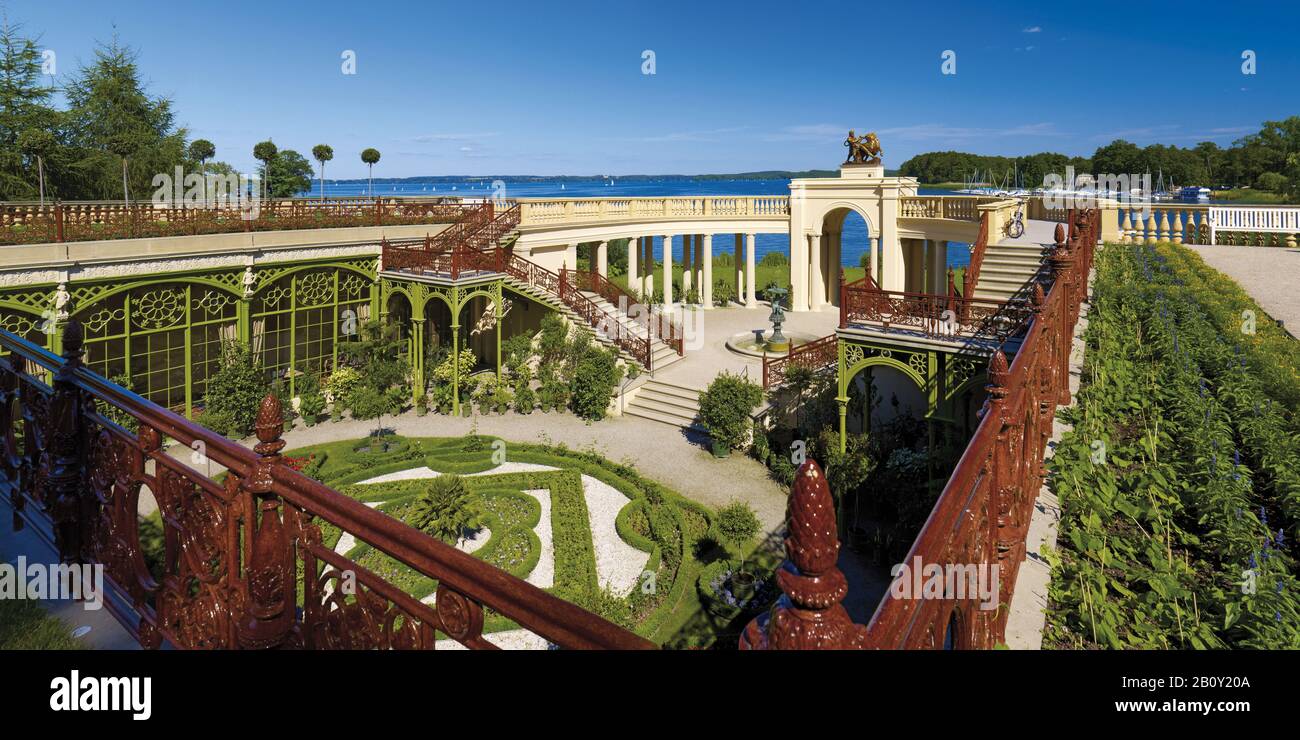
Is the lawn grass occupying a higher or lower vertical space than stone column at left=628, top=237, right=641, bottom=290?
lower

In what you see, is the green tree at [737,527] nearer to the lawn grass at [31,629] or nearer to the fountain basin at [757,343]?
the lawn grass at [31,629]

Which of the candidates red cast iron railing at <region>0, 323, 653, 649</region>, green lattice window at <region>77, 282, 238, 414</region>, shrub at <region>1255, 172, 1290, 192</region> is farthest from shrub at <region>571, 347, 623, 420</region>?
shrub at <region>1255, 172, 1290, 192</region>

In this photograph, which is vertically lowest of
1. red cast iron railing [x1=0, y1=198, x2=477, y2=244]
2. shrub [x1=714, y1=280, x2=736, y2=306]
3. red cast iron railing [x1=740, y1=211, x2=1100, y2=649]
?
red cast iron railing [x1=740, y1=211, x2=1100, y2=649]

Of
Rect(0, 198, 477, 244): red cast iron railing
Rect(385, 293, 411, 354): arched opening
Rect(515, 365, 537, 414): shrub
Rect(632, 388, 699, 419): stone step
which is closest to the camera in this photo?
Rect(0, 198, 477, 244): red cast iron railing

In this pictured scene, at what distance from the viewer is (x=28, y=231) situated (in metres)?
13.4

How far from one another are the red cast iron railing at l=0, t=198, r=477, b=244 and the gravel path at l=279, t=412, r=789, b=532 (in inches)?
195

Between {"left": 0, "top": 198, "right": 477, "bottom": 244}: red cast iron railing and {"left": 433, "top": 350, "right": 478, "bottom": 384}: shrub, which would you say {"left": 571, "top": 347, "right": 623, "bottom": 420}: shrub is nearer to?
{"left": 433, "top": 350, "right": 478, "bottom": 384}: shrub

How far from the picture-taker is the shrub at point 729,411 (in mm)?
15258

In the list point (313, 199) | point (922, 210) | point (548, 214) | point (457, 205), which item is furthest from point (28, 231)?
point (922, 210)

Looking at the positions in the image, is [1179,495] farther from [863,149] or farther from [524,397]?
[863,149]

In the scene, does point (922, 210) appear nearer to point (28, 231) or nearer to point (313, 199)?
point (313, 199)

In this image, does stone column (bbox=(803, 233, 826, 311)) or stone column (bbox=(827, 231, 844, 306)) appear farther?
stone column (bbox=(827, 231, 844, 306))

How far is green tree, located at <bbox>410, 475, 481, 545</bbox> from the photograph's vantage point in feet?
36.0
